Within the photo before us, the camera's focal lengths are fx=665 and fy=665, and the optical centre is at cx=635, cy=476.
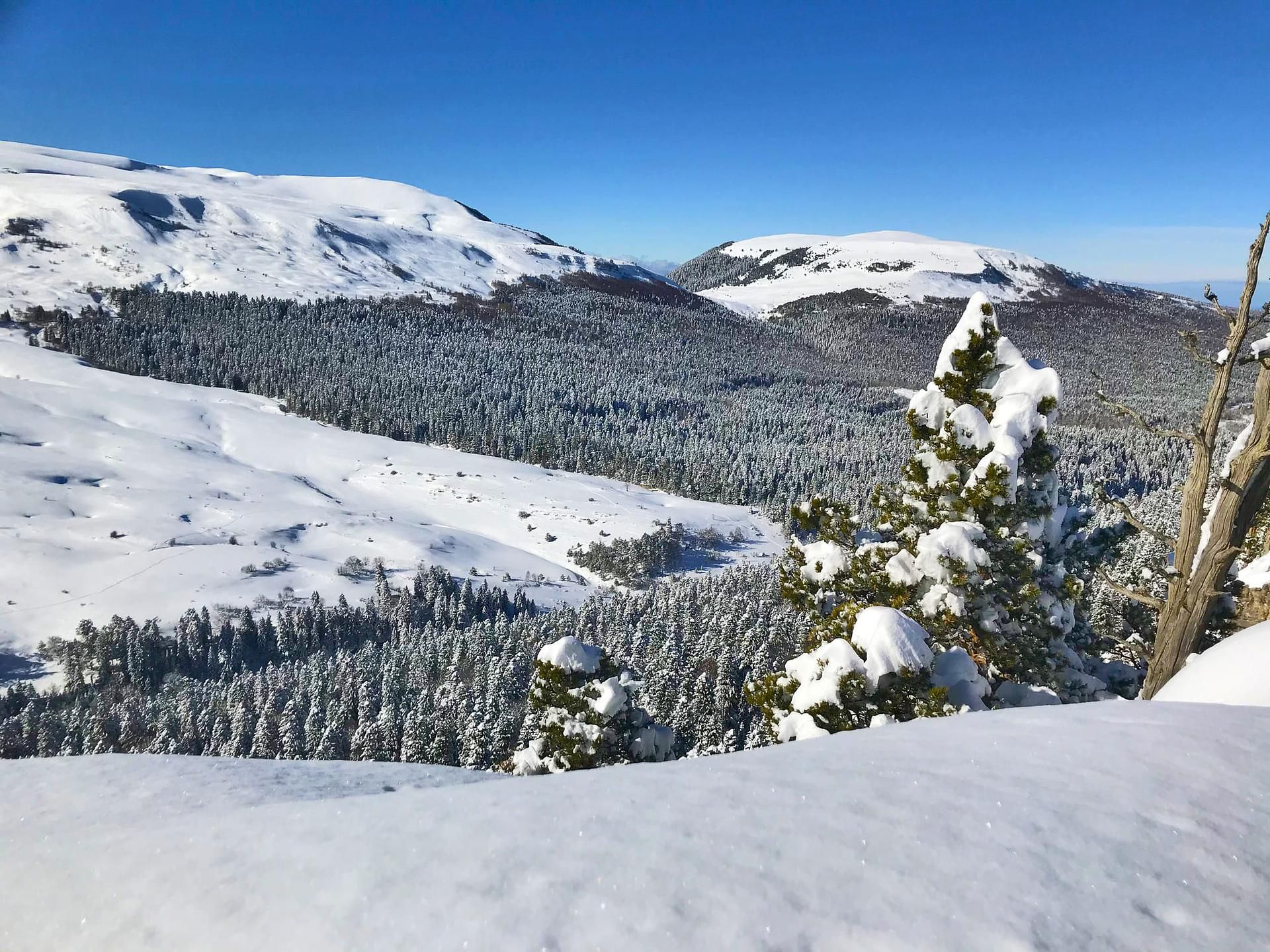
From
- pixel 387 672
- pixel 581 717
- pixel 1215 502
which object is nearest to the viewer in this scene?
pixel 1215 502

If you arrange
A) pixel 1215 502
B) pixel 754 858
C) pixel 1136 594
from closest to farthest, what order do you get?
pixel 754 858
pixel 1215 502
pixel 1136 594

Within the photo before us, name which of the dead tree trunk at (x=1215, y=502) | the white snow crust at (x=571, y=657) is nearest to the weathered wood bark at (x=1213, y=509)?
the dead tree trunk at (x=1215, y=502)

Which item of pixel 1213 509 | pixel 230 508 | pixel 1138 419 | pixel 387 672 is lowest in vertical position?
pixel 387 672

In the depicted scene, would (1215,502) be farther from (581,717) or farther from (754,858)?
(581,717)

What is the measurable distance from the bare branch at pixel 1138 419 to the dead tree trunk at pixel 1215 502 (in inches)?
0.9

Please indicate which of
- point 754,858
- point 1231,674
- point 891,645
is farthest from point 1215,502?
point 754,858

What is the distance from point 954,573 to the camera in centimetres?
1131

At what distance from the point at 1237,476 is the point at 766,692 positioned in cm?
756

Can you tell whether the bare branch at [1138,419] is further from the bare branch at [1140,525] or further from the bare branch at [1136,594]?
the bare branch at [1136,594]

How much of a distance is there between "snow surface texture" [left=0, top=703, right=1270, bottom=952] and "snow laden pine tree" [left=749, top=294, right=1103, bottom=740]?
469 cm

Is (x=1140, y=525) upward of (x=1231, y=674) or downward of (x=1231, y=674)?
upward

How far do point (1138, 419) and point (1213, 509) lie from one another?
159 cm

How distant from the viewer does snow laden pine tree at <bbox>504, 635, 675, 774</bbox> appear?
18469mm

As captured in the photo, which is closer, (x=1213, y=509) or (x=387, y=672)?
(x=1213, y=509)
